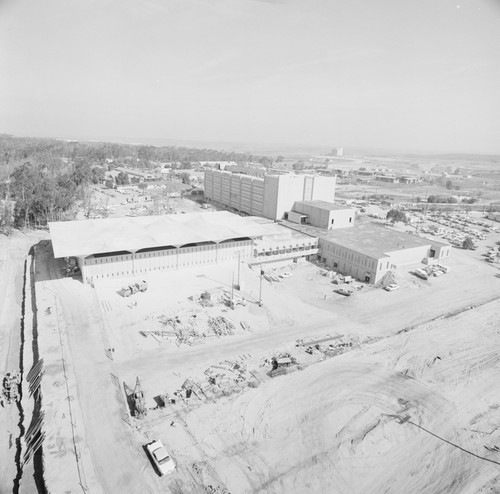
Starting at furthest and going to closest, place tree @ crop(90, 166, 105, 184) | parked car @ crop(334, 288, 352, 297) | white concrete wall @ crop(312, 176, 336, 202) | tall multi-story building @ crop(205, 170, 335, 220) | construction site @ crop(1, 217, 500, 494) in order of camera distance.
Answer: tree @ crop(90, 166, 105, 184), white concrete wall @ crop(312, 176, 336, 202), tall multi-story building @ crop(205, 170, 335, 220), parked car @ crop(334, 288, 352, 297), construction site @ crop(1, 217, 500, 494)

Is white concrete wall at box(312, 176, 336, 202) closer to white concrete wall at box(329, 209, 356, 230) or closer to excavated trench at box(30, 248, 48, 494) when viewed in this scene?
white concrete wall at box(329, 209, 356, 230)

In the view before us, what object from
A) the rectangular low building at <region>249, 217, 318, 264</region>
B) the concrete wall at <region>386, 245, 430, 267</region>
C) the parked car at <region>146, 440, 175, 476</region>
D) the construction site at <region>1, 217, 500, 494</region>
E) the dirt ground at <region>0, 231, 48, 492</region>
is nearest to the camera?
the parked car at <region>146, 440, 175, 476</region>

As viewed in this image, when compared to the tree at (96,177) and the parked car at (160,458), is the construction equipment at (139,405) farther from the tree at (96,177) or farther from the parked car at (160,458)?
the tree at (96,177)

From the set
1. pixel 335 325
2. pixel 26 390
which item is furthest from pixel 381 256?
pixel 26 390

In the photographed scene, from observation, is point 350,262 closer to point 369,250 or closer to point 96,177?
point 369,250

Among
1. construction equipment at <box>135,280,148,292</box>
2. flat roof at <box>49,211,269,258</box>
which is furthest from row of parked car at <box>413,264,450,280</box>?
construction equipment at <box>135,280,148,292</box>

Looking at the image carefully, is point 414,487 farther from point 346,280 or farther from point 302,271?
point 302,271
